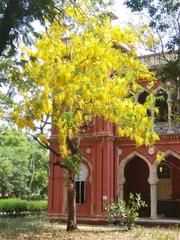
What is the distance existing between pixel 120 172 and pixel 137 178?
2195 mm

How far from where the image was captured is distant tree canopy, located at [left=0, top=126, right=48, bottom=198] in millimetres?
31516

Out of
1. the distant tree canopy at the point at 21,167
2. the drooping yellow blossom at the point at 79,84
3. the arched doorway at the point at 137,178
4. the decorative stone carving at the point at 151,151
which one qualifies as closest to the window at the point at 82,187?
the arched doorway at the point at 137,178

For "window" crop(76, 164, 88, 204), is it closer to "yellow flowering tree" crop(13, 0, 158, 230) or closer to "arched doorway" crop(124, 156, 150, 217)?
"arched doorway" crop(124, 156, 150, 217)

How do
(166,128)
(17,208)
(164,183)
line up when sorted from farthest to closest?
(17,208) < (164,183) < (166,128)

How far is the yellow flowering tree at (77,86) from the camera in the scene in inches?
523

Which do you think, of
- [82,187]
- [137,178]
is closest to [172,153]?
[137,178]

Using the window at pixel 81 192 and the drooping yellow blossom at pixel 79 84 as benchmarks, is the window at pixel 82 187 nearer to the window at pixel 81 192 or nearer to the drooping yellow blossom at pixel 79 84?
the window at pixel 81 192

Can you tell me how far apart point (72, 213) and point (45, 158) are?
21.8 m

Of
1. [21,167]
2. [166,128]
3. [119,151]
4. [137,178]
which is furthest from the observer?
[21,167]

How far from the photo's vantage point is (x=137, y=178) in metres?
21.0

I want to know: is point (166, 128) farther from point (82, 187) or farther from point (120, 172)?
point (82, 187)

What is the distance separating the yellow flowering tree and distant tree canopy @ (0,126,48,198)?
15.7m

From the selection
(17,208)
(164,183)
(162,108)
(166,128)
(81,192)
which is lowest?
(17,208)

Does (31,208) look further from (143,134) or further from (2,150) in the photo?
(143,134)
